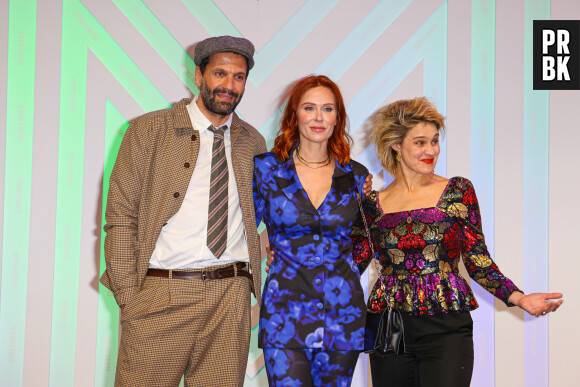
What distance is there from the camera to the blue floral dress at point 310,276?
2385mm

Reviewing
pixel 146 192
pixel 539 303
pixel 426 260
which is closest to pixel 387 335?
pixel 426 260

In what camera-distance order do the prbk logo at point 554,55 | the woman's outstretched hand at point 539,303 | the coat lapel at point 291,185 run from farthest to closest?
the prbk logo at point 554,55 < the coat lapel at point 291,185 < the woman's outstretched hand at point 539,303

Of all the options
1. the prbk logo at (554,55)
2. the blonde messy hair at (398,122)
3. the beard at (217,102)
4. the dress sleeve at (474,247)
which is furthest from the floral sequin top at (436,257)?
the prbk logo at (554,55)

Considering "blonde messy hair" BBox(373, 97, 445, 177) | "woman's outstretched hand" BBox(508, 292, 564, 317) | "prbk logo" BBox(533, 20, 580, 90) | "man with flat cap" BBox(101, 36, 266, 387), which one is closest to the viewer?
"woman's outstretched hand" BBox(508, 292, 564, 317)

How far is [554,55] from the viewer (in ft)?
11.5

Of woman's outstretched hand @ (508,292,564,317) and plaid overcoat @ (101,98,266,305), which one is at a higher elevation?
plaid overcoat @ (101,98,266,305)

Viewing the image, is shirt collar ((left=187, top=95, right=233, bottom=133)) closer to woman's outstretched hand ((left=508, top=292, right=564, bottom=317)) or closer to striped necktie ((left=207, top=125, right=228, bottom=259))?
striped necktie ((left=207, top=125, right=228, bottom=259))

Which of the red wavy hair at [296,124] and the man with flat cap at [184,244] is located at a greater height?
the red wavy hair at [296,124]

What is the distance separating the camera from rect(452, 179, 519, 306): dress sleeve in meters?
2.42

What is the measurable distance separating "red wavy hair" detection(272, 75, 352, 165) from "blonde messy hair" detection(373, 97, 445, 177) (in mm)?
168

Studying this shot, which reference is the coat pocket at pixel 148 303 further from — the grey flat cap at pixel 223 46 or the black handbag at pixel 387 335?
the grey flat cap at pixel 223 46

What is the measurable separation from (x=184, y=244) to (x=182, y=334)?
14.3 inches

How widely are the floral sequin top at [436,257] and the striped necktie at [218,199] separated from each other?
664mm

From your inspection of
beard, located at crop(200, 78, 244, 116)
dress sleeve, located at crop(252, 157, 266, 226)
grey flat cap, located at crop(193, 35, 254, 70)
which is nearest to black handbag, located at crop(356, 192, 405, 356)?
dress sleeve, located at crop(252, 157, 266, 226)
